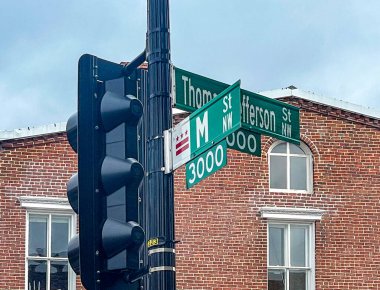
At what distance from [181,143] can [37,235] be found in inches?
536

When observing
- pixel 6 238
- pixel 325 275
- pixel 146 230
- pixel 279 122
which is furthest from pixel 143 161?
pixel 325 275

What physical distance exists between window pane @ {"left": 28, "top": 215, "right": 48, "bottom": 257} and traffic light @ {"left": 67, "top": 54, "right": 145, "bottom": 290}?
13.9m

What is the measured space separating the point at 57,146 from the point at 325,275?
6048 mm

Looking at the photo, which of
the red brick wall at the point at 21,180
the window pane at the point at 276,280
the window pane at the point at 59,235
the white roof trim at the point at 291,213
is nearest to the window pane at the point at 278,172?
the white roof trim at the point at 291,213

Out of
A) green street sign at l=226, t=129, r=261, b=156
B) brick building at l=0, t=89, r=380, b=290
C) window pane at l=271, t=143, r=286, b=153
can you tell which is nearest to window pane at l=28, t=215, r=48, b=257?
brick building at l=0, t=89, r=380, b=290

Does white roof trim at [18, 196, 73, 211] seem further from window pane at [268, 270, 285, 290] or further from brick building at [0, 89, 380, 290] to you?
window pane at [268, 270, 285, 290]

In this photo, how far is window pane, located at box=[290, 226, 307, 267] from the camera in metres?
21.9

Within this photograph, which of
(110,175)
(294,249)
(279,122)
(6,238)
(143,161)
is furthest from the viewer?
(294,249)

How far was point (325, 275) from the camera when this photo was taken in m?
21.8

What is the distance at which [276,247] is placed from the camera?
860 inches

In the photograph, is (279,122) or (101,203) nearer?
(101,203)

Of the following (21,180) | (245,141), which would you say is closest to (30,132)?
(21,180)

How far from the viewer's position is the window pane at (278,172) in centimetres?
2225

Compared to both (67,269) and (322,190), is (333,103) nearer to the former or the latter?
(322,190)
